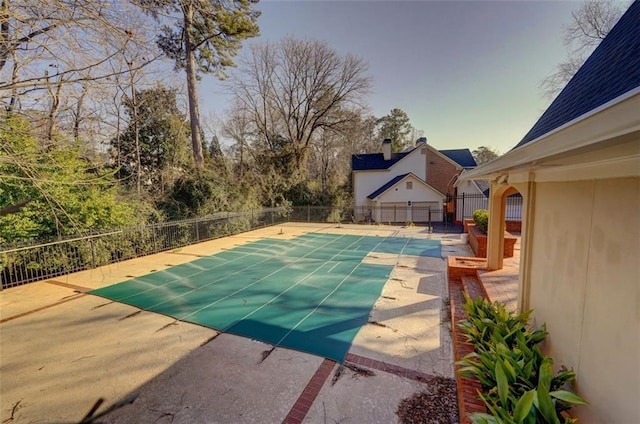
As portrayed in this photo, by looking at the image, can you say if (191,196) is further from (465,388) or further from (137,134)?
(465,388)

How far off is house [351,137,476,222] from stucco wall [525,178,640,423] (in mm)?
19735

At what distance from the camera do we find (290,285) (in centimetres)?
683

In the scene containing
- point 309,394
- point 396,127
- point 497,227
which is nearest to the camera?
point 309,394

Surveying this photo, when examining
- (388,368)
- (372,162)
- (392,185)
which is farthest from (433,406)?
(372,162)

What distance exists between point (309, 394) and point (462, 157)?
2785cm

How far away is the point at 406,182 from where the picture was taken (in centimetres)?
2245

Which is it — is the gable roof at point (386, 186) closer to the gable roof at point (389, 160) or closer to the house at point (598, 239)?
the gable roof at point (389, 160)

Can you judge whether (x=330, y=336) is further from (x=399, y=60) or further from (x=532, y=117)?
(x=532, y=117)

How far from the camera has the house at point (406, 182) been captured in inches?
881

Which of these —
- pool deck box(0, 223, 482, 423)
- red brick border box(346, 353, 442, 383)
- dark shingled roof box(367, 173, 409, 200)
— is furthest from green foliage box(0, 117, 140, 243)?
dark shingled roof box(367, 173, 409, 200)

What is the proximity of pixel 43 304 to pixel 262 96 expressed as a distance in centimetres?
1881

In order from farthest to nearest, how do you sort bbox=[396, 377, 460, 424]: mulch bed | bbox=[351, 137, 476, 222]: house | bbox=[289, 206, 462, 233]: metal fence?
bbox=[351, 137, 476, 222]: house
bbox=[289, 206, 462, 233]: metal fence
bbox=[396, 377, 460, 424]: mulch bed

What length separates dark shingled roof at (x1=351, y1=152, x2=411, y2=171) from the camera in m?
24.8

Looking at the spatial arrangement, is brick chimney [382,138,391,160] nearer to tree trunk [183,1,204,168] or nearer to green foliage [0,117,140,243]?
tree trunk [183,1,204,168]
